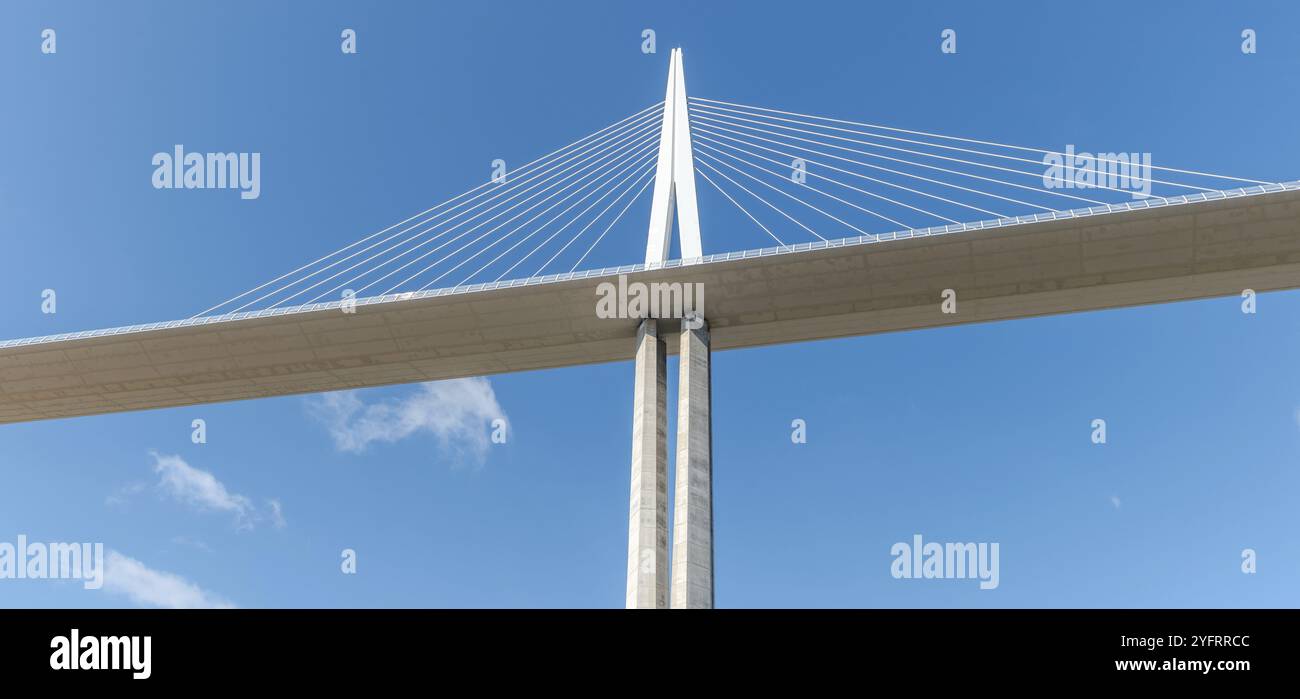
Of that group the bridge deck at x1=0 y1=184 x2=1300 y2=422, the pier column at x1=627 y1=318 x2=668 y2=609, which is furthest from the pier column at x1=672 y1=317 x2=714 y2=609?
the bridge deck at x1=0 y1=184 x2=1300 y2=422

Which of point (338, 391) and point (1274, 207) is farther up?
point (1274, 207)

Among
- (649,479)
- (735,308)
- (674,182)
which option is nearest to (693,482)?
(649,479)

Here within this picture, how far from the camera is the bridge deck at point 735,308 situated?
29.8 metres

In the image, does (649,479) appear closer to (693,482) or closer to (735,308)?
(693,482)

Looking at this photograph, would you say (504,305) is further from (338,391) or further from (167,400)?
(167,400)

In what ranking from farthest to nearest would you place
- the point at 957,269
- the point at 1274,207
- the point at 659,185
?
the point at 659,185 < the point at 957,269 < the point at 1274,207

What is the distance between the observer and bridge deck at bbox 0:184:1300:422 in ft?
97.9

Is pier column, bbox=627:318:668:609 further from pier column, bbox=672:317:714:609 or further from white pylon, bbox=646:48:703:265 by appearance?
white pylon, bbox=646:48:703:265

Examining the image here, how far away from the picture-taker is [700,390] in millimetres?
31562

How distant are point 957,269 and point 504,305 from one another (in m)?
13.2

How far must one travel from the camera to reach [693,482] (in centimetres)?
2977

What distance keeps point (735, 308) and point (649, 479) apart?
5992 millimetres

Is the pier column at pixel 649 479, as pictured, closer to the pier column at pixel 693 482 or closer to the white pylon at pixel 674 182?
the pier column at pixel 693 482
